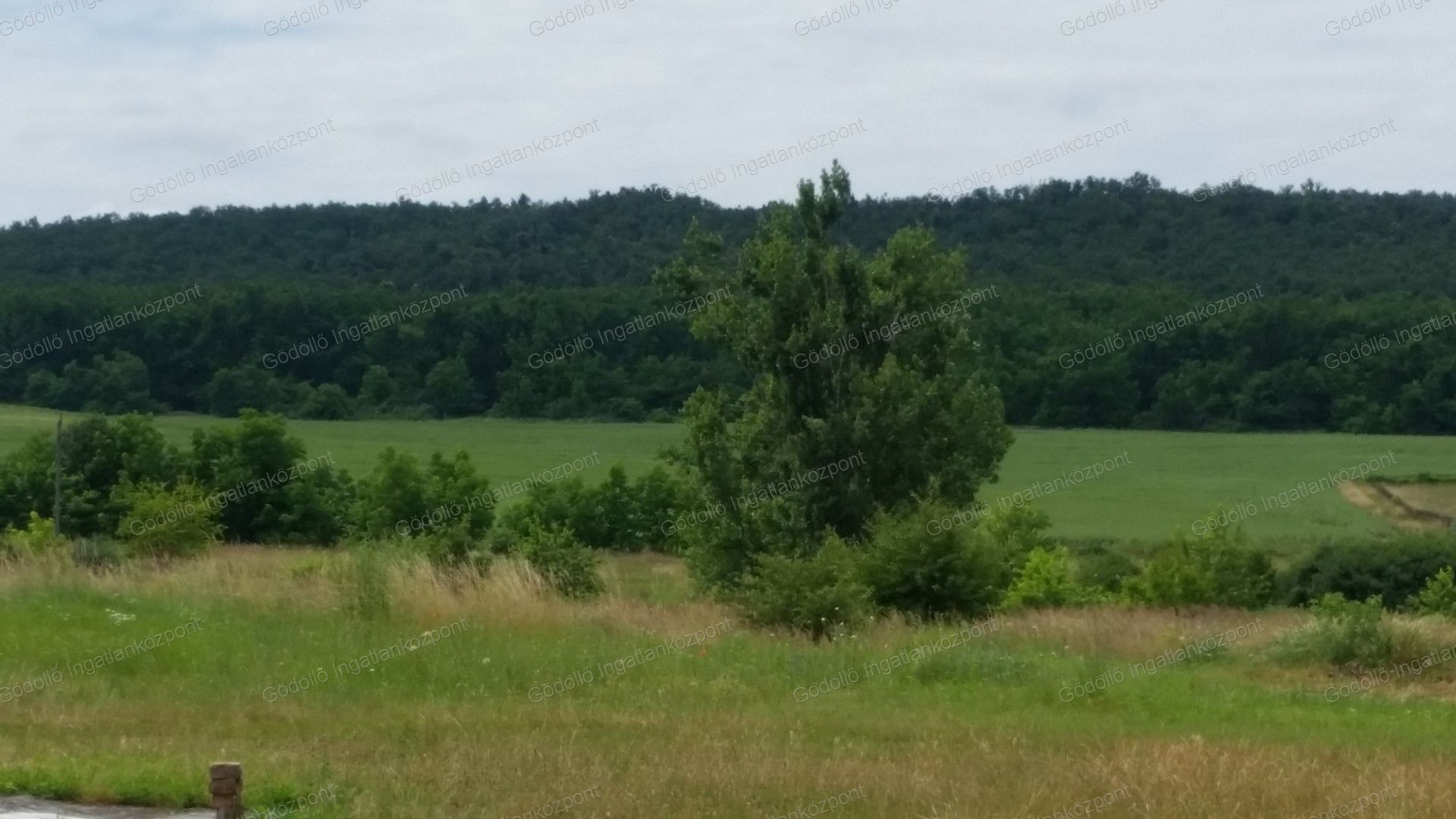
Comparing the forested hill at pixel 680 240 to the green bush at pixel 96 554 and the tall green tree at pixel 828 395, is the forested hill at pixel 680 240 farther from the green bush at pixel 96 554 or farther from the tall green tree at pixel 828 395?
the green bush at pixel 96 554

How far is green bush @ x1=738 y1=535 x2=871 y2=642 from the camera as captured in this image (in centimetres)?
1694

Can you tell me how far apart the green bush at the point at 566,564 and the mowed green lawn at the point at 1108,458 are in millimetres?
46130

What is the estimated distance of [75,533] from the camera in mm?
46625

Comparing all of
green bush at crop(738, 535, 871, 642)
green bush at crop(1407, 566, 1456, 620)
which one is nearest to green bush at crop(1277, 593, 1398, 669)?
green bush at crop(738, 535, 871, 642)

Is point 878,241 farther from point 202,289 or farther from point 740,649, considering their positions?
point 740,649

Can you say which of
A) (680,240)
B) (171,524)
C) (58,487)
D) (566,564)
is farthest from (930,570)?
(680,240)

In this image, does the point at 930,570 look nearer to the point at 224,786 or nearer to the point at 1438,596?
the point at 224,786

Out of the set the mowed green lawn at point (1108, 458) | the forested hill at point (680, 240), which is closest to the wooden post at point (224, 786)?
the mowed green lawn at point (1108, 458)

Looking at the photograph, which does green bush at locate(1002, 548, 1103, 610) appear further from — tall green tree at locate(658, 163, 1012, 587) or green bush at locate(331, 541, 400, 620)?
green bush at locate(331, 541, 400, 620)

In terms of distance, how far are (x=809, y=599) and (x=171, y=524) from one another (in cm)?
2202

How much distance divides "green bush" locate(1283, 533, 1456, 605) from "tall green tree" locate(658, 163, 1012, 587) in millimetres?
Result: 19491

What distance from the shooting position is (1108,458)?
8388 centimetres

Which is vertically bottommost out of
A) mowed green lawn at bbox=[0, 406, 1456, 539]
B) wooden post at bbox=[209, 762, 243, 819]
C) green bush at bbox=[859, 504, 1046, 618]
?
mowed green lawn at bbox=[0, 406, 1456, 539]

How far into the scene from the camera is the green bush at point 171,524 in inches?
1331
